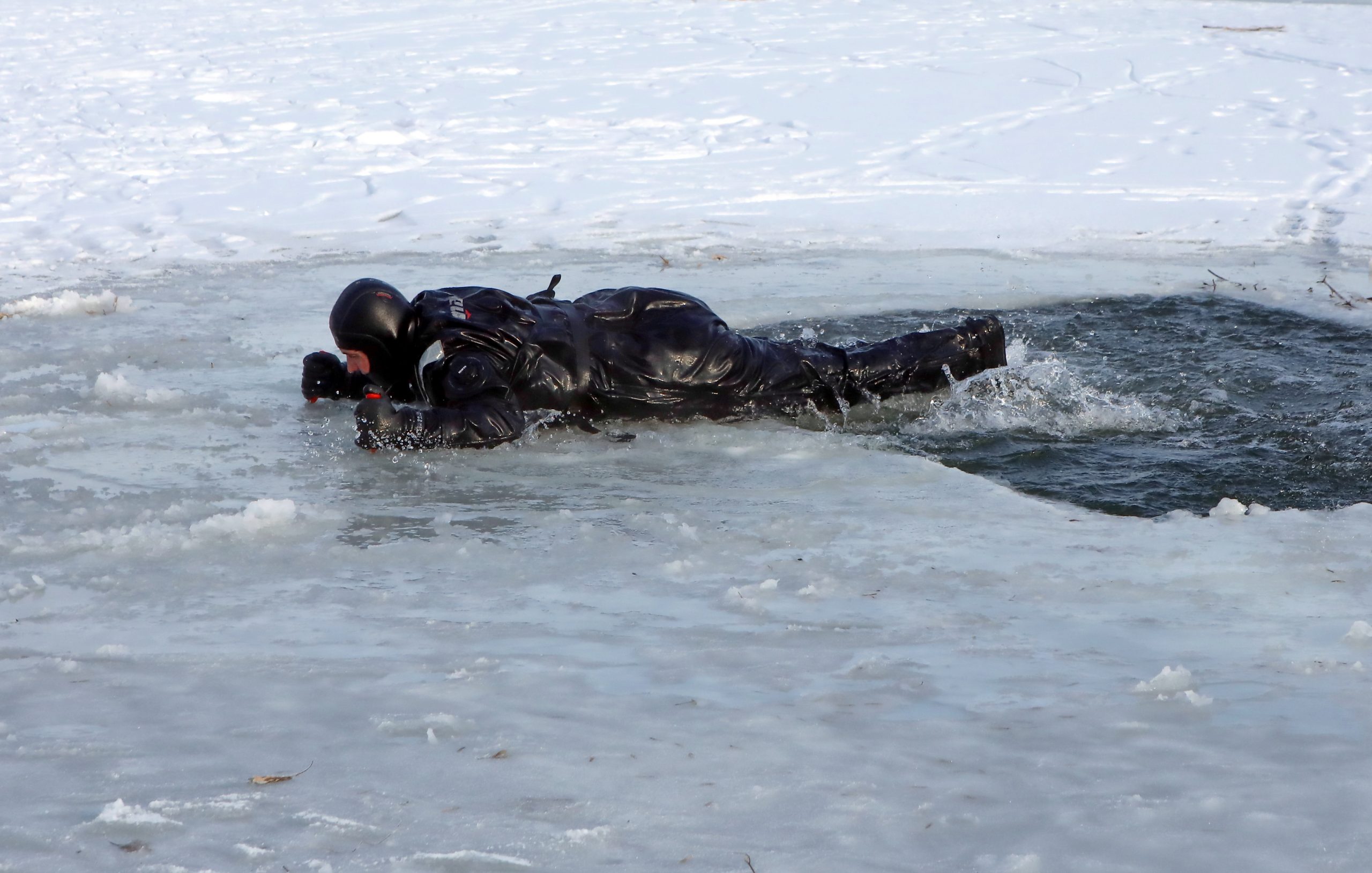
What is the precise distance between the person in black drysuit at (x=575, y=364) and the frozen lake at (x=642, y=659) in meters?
0.17

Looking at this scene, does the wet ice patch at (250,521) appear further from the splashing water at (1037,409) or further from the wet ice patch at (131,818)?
the splashing water at (1037,409)

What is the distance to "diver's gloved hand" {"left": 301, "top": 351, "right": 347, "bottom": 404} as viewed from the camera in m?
5.33

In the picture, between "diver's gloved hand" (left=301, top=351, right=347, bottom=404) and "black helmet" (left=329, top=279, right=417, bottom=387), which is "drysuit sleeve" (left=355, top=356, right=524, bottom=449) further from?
"diver's gloved hand" (left=301, top=351, right=347, bottom=404)

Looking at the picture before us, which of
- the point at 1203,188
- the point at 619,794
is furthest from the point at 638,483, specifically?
the point at 1203,188

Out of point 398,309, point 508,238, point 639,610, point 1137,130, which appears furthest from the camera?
point 1137,130

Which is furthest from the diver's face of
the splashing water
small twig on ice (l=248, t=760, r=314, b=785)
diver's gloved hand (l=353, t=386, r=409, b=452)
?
small twig on ice (l=248, t=760, r=314, b=785)

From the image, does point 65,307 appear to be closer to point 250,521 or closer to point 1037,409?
point 250,521

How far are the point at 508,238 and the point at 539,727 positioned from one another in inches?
261

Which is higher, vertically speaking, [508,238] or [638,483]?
[508,238]

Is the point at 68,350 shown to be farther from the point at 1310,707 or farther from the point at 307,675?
the point at 1310,707

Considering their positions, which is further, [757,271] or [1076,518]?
[757,271]

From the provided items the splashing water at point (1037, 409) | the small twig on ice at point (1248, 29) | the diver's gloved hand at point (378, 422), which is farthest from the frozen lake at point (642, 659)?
the small twig on ice at point (1248, 29)

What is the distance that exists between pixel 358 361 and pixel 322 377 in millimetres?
378

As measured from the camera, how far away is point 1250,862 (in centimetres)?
208
